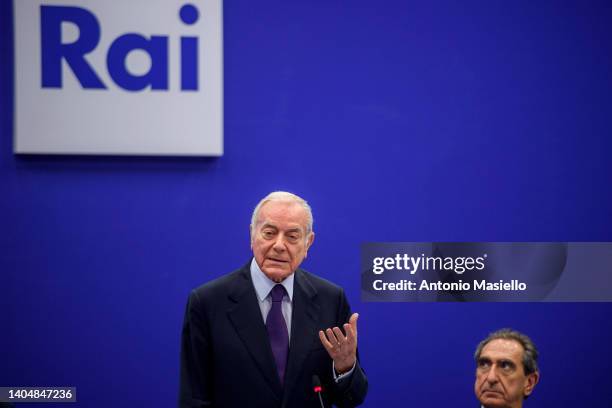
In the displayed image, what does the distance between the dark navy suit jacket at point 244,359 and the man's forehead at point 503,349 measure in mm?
538

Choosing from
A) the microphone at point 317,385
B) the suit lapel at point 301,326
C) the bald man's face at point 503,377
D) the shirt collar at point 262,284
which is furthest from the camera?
the bald man's face at point 503,377

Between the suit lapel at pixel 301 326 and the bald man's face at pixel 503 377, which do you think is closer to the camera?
the suit lapel at pixel 301 326

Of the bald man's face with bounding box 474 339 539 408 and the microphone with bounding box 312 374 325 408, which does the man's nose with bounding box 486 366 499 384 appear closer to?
the bald man's face with bounding box 474 339 539 408

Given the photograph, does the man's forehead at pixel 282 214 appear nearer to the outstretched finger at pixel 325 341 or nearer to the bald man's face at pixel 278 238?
the bald man's face at pixel 278 238

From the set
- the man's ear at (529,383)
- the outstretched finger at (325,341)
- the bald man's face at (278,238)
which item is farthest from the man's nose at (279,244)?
the man's ear at (529,383)

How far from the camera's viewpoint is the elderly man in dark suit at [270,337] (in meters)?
2.04

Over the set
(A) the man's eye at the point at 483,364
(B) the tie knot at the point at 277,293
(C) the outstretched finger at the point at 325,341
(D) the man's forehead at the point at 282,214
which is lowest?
(A) the man's eye at the point at 483,364

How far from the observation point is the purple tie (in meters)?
2.08

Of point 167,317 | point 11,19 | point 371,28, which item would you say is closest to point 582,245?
point 371,28

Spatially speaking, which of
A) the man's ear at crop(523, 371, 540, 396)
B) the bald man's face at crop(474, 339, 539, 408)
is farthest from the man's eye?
the man's ear at crop(523, 371, 540, 396)

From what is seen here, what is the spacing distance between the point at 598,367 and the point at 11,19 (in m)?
3.08

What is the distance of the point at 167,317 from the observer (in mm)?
3076

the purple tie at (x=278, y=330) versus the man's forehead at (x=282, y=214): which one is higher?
the man's forehead at (x=282, y=214)

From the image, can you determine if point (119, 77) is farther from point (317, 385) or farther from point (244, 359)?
point (317, 385)
